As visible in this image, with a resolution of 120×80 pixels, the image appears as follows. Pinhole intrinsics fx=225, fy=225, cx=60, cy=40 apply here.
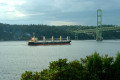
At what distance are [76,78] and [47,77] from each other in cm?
177

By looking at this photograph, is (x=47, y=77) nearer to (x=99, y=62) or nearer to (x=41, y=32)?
(x=99, y=62)

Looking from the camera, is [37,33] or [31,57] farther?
[37,33]

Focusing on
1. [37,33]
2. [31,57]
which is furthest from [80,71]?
[37,33]

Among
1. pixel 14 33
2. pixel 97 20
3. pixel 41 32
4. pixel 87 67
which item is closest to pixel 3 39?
pixel 14 33

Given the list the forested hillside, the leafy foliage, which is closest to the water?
the leafy foliage

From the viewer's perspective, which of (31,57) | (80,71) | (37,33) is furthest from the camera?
(37,33)

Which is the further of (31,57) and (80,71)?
(31,57)

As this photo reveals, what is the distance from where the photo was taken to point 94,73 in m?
12.7

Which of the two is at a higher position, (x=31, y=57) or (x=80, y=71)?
(x=80, y=71)

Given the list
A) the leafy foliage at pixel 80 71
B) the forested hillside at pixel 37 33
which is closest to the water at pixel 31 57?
the leafy foliage at pixel 80 71

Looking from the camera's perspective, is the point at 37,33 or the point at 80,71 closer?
the point at 80,71

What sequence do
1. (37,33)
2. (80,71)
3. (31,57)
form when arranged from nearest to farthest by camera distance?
(80,71) < (31,57) < (37,33)

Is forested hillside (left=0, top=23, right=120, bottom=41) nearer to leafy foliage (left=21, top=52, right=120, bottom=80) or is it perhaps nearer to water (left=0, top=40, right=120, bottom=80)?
water (left=0, top=40, right=120, bottom=80)

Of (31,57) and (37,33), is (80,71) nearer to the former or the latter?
(31,57)
